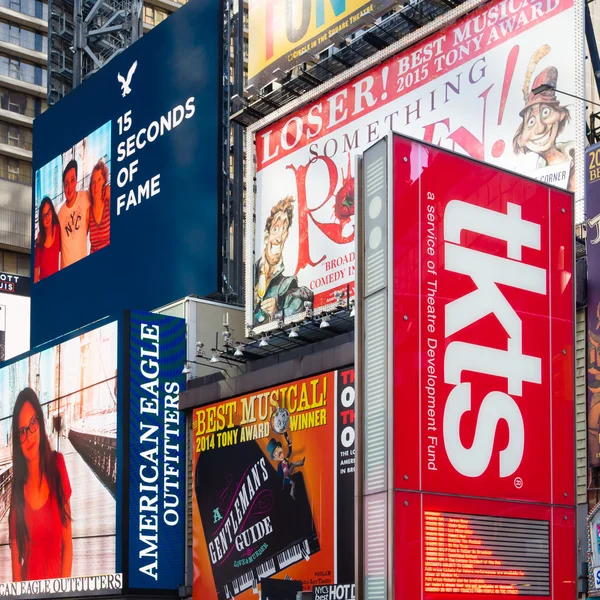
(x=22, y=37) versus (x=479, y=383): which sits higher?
(x=22, y=37)

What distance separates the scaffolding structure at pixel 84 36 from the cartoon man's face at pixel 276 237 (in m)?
15.7

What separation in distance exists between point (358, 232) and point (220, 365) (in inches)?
665

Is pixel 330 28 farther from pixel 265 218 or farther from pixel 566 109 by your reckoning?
pixel 566 109

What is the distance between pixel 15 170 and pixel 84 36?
89.7 feet

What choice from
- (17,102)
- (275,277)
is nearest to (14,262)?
(17,102)

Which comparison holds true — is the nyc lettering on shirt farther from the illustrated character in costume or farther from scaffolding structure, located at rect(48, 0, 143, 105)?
the illustrated character in costume

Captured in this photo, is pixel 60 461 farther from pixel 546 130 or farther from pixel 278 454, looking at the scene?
pixel 546 130

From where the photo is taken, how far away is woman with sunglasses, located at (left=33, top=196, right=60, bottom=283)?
1561 inches

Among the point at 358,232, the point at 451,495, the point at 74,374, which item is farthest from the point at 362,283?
the point at 74,374

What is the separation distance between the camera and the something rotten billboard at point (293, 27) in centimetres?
2856

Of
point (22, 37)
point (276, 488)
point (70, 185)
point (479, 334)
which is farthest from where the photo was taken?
point (22, 37)

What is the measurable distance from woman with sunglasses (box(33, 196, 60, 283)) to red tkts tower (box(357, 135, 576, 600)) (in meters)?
26.6

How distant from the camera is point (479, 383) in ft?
45.0

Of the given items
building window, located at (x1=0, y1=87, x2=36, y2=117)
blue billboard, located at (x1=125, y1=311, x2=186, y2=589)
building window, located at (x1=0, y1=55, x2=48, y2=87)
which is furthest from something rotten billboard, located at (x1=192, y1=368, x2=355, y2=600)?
building window, located at (x1=0, y1=55, x2=48, y2=87)
